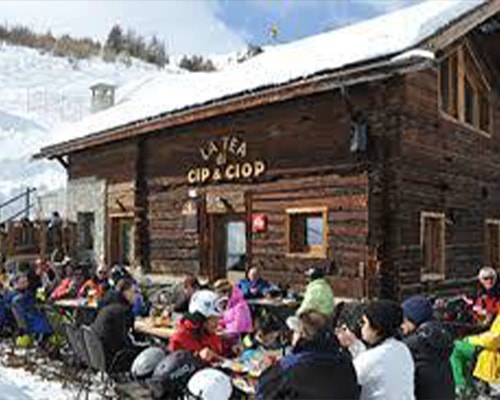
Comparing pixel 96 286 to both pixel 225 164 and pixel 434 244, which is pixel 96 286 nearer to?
pixel 225 164

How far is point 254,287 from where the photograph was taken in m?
12.1

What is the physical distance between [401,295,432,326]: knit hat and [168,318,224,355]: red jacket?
1930 millimetres

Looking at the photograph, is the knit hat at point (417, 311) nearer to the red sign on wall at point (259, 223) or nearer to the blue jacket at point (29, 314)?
the blue jacket at point (29, 314)

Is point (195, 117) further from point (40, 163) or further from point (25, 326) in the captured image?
point (40, 163)

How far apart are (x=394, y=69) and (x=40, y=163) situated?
27.2 m

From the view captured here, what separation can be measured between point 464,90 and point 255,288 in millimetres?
5893

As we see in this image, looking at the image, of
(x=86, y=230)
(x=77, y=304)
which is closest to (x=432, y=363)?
(x=77, y=304)

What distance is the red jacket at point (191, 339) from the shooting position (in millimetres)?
6699

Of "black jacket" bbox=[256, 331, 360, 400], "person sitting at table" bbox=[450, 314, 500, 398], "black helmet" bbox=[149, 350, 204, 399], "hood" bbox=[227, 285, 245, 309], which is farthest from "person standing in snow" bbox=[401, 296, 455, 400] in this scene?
"hood" bbox=[227, 285, 245, 309]

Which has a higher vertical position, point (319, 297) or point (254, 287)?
point (319, 297)

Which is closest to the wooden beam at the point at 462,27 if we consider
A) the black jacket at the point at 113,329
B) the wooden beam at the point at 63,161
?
the black jacket at the point at 113,329

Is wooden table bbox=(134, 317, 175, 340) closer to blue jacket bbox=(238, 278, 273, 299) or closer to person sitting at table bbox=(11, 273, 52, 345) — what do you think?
person sitting at table bbox=(11, 273, 52, 345)

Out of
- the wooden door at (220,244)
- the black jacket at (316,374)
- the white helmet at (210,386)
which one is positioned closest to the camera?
the black jacket at (316,374)

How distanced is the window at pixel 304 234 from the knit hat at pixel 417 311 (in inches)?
254
